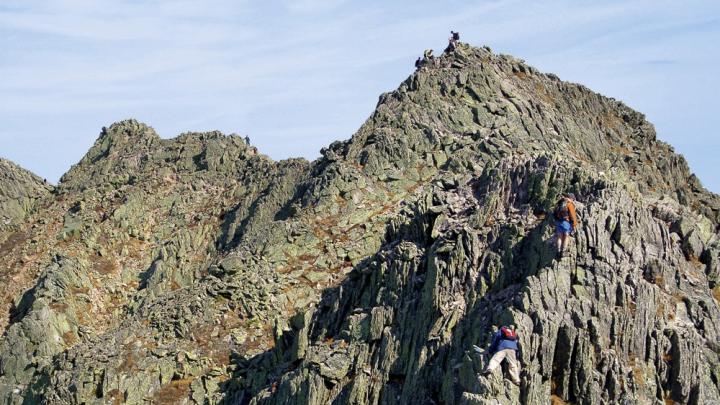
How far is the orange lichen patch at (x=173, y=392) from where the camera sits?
205ft

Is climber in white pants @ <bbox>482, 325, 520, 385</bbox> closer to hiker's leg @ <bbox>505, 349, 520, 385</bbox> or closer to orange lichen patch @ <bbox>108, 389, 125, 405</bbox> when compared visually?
hiker's leg @ <bbox>505, 349, 520, 385</bbox>

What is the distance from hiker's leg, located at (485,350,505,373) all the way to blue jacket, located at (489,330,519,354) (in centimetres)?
25

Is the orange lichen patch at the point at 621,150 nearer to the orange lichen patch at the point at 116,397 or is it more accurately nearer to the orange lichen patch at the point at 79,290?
the orange lichen patch at the point at 79,290

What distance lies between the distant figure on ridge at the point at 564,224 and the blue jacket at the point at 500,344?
659 centimetres

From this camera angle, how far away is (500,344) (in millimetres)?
41094

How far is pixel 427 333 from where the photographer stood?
48.2 m

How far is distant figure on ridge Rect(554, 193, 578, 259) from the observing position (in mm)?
46406

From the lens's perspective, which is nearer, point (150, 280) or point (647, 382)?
point (647, 382)

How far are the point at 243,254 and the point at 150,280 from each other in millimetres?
12935

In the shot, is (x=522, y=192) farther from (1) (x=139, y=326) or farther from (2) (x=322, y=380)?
(1) (x=139, y=326)

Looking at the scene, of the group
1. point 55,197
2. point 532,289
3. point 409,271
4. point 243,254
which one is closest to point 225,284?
point 243,254

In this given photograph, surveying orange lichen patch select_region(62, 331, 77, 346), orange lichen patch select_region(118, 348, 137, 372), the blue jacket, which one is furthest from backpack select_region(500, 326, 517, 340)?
orange lichen patch select_region(62, 331, 77, 346)

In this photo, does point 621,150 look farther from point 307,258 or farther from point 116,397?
point 116,397

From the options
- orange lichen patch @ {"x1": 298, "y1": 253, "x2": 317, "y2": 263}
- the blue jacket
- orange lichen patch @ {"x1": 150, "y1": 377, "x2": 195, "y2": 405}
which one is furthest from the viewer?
orange lichen patch @ {"x1": 298, "y1": 253, "x2": 317, "y2": 263}
